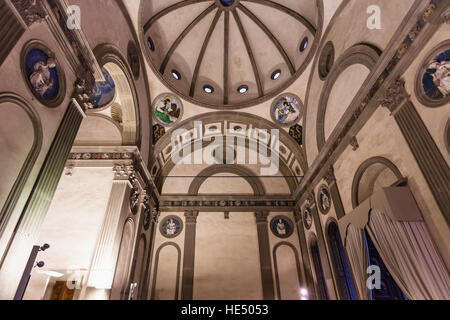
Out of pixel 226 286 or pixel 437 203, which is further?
pixel 226 286

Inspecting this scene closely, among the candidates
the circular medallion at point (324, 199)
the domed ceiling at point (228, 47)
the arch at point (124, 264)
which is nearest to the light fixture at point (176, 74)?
the domed ceiling at point (228, 47)

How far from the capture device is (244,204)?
13.5 meters

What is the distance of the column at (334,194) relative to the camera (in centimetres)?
826

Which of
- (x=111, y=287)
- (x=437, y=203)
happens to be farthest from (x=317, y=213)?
(x=111, y=287)

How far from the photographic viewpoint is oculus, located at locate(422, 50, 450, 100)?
4.54 m

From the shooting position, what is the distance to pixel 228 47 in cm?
1334

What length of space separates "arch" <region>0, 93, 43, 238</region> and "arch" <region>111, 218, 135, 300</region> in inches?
183

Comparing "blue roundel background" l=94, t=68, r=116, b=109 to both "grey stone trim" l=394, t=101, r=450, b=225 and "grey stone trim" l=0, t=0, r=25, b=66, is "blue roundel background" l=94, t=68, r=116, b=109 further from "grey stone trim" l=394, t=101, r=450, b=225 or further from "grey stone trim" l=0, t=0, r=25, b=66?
"grey stone trim" l=394, t=101, r=450, b=225

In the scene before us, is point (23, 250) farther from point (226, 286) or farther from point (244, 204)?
point (244, 204)

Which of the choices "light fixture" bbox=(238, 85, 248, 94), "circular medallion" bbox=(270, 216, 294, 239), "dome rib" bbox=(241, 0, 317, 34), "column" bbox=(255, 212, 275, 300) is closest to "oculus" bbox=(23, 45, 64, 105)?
"light fixture" bbox=(238, 85, 248, 94)

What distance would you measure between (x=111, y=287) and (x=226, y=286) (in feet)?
19.5

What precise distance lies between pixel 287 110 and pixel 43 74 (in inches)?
409

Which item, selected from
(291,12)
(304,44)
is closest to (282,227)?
(304,44)

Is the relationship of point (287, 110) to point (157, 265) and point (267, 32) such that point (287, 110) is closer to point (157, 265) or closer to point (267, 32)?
point (267, 32)
